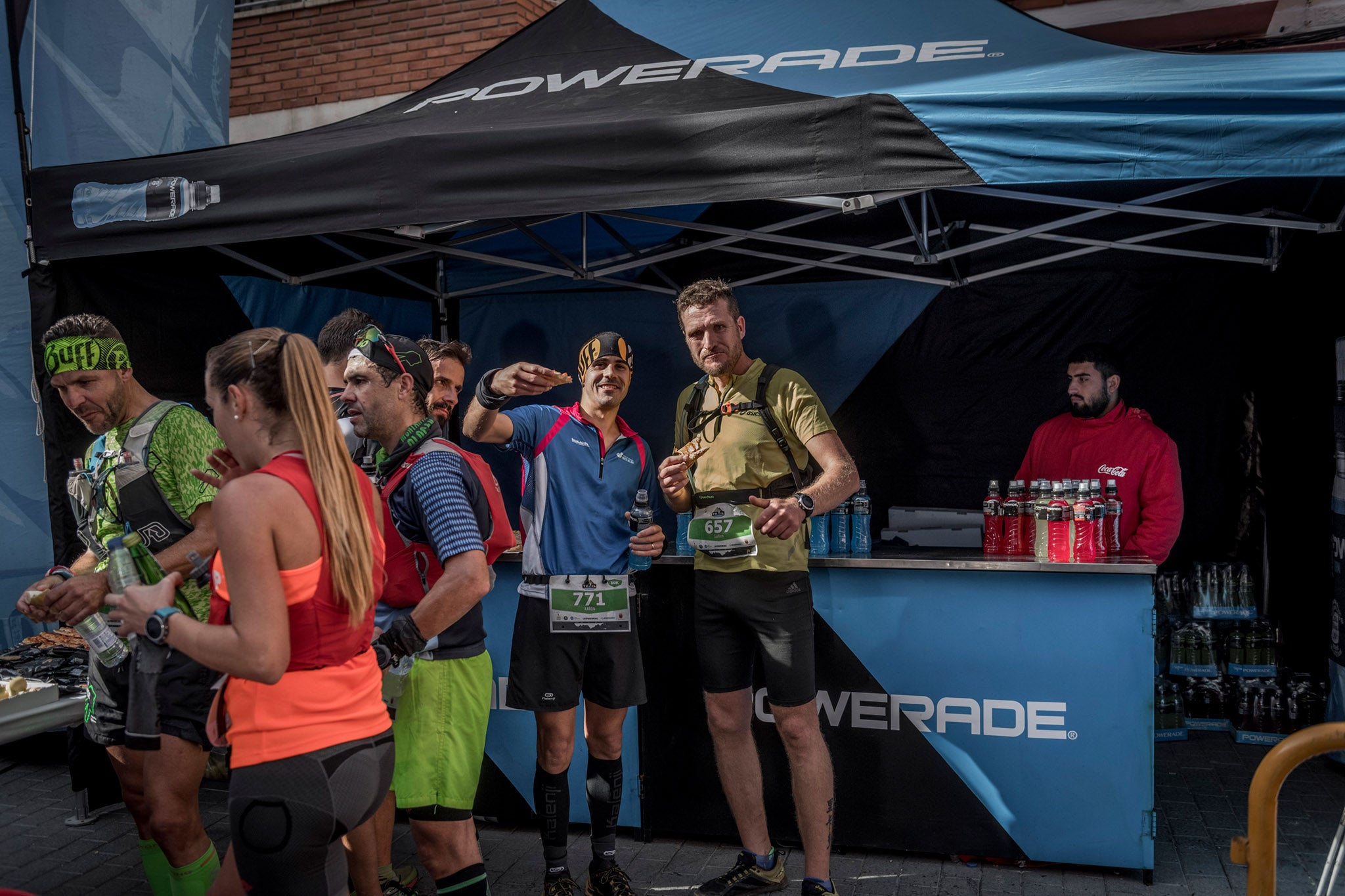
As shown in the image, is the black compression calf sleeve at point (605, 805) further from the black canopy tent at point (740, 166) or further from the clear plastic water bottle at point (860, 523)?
the black canopy tent at point (740, 166)

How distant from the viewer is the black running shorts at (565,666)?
3.45 meters

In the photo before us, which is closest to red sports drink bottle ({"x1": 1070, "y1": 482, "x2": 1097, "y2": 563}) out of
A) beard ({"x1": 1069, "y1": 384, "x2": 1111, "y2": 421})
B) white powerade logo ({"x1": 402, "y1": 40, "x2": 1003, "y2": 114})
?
beard ({"x1": 1069, "y1": 384, "x2": 1111, "y2": 421})

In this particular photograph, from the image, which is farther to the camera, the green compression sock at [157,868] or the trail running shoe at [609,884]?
the trail running shoe at [609,884]

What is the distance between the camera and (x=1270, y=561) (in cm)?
557

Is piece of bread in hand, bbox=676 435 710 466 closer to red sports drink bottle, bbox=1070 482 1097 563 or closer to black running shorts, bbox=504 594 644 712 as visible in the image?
black running shorts, bbox=504 594 644 712

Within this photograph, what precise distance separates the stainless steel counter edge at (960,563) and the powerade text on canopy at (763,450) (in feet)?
1.32

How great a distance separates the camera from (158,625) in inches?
75.8

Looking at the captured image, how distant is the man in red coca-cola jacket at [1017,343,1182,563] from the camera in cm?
478

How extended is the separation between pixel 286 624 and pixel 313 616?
74 mm

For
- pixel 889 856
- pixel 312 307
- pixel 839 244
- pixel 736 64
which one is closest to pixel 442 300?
pixel 312 307

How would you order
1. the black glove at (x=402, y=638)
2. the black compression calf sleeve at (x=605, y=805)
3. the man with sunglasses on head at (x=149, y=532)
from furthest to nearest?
1. the black compression calf sleeve at (x=605, y=805)
2. the man with sunglasses on head at (x=149, y=532)
3. the black glove at (x=402, y=638)

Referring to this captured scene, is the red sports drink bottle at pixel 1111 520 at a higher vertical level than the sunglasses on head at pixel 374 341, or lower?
lower

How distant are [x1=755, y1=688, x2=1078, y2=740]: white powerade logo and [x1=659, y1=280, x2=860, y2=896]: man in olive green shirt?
0.47m

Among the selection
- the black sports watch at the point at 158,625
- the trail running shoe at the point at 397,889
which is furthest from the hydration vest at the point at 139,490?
the trail running shoe at the point at 397,889
